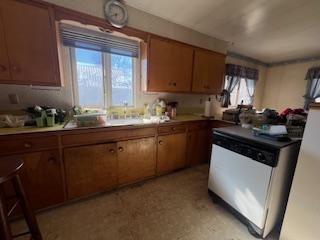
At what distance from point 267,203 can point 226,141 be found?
609 millimetres

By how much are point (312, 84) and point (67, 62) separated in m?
5.82

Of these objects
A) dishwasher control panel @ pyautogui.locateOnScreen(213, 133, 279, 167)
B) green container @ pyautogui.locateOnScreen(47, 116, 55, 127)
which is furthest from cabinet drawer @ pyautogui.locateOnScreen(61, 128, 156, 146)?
dishwasher control panel @ pyautogui.locateOnScreen(213, 133, 279, 167)

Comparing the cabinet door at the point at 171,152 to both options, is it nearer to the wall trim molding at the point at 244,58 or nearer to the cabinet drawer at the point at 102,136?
the cabinet drawer at the point at 102,136

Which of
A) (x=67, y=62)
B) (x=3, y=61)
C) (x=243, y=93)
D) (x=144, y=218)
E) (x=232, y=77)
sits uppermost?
(x=232, y=77)

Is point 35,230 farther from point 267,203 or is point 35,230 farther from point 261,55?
point 261,55

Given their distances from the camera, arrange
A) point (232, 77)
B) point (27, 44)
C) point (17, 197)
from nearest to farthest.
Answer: point (17, 197)
point (27, 44)
point (232, 77)

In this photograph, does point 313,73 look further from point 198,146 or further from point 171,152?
point 171,152

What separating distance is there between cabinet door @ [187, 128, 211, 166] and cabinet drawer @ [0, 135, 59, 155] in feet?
5.97

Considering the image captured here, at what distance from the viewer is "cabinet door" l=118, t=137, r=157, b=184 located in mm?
1889

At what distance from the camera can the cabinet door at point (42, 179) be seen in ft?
4.60

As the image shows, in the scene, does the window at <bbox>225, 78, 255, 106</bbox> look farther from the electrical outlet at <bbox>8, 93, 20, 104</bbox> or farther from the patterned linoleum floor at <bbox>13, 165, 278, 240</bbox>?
the electrical outlet at <bbox>8, 93, 20, 104</bbox>

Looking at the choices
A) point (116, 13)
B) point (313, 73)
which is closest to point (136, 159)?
point (116, 13)

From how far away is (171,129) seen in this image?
2.21 meters

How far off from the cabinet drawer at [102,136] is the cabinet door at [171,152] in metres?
0.29
